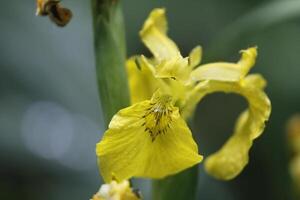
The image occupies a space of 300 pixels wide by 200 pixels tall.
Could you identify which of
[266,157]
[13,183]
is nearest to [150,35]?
[13,183]

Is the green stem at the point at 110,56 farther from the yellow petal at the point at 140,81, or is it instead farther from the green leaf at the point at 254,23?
the green leaf at the point at 254,23

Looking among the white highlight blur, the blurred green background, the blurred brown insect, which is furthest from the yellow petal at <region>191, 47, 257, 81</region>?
the white highlight blur

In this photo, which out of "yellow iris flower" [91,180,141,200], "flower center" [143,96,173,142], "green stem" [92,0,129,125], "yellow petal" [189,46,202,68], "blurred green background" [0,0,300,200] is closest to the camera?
"yellow iris flower" [91,180,141,200]

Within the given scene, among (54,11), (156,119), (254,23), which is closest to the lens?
(156,119)

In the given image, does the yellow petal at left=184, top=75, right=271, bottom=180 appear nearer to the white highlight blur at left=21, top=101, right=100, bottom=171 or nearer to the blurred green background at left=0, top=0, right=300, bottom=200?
the blurred green background at left=0, top=0, right=300, bottom=200

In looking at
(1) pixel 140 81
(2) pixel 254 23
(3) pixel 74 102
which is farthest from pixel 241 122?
(3) pixel 74 102

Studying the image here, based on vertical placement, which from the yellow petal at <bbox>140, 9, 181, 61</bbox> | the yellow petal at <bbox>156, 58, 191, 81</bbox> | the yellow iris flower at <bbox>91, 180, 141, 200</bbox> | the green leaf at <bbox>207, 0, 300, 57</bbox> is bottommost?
the yellow iris flower at <bbox>91, 180, 141, 200</bbox>

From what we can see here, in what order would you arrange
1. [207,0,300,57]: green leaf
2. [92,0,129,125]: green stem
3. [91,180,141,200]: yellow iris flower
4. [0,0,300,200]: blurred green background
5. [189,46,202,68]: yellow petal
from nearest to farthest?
[91,180,141,200]: yellow iris flower
[92,0,129,125]: green stem
[189,46,202,68]: yellow petal
[207,0,300,57]: green leaf
[0,0,300,200]: blurred green background

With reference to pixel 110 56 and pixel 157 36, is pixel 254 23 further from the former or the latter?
pixel 110 56
